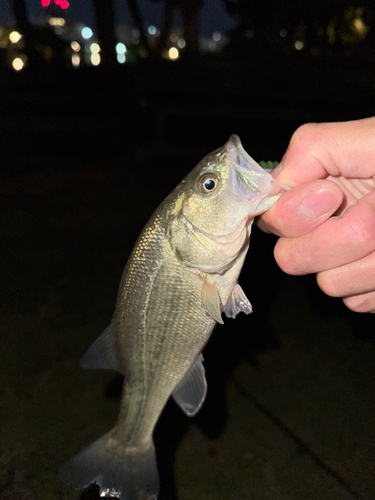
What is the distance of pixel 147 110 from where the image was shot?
10.7 m

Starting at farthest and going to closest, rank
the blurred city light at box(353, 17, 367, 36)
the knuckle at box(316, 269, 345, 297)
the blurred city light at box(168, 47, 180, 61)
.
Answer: the blurred city light at box(353, 17, 367, 36) → the blurred city light at box(168, 47, 180, 61) → the knuckle at box(316, 269, 345, 297)

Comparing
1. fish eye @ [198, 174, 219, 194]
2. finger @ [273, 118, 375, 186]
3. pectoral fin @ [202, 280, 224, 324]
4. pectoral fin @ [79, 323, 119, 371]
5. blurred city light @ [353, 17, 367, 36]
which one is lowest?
pectoral fin @ [79, 323, 119, 371]

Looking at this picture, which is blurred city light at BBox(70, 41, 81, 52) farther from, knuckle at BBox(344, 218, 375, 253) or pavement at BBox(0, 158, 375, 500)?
knuckle at BBox(344, 218, 375, 253)

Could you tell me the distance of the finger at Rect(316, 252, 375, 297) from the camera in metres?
1.49

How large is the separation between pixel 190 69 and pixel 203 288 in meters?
12.9

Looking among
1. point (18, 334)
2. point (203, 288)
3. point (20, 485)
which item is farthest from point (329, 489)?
point (18, 334)

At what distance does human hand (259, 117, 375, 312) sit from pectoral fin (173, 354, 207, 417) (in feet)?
2.38

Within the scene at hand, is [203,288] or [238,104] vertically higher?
[203,288]

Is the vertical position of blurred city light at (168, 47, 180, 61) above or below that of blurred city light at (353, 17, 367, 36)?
below

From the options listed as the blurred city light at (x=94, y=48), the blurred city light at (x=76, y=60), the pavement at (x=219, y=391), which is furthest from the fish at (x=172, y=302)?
the blurred city light at (x=94, y=48)

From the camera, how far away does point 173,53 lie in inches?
526

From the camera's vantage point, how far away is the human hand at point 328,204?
1.33 metres

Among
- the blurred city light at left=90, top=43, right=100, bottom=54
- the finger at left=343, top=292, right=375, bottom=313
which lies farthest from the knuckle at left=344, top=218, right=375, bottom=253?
the blurred city light at left=90, top=43, right=100, bottom=54

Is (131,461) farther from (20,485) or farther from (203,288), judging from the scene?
(20,485)
